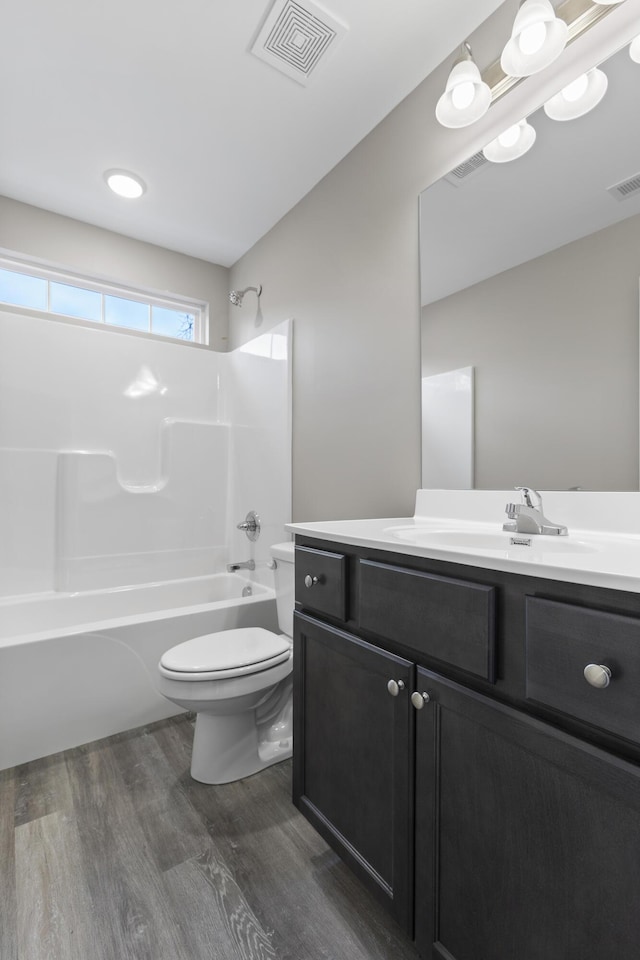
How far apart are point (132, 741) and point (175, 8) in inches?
102

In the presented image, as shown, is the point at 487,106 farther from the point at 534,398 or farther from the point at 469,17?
the point at 534,398

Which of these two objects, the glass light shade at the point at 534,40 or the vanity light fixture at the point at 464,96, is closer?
the glass light shade at the point at 534,40

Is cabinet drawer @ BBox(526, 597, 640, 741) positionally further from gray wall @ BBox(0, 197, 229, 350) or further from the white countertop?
gray wall @ BBox(0, 197, 229, 350)

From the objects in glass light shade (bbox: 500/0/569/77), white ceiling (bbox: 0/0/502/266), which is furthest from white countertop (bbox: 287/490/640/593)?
white ceiling (bbox: 0/0/502/266)

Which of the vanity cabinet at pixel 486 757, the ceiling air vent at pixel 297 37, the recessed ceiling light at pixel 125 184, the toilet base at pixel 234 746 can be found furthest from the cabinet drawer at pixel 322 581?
the recessed ceiling light at pixel 125 184

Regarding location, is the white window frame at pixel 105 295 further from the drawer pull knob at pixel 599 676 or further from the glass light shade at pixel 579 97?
the drawer pull knob at pixel 599 676

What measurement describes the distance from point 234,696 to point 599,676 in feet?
3.98

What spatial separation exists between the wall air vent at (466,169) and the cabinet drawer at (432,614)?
1.32 meters

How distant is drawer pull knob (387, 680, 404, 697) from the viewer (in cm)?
96

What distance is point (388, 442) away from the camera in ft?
6.04

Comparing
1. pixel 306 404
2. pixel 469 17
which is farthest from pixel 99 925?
pixel 469 17

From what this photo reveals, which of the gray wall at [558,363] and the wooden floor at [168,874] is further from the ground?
the gray wall at [558,363]

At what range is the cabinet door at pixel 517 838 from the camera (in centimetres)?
63

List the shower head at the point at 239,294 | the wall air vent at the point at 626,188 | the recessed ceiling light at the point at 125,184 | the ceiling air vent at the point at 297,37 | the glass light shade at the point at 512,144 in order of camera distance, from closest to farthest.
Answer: the wall air vent at the point at 626,188 < the glass light shade at the point at 512,144 < the ceiling air vent at the point at 297,37 < the recessed ceiling light at the point at 125,184 < the shower head at the point at 239,294
